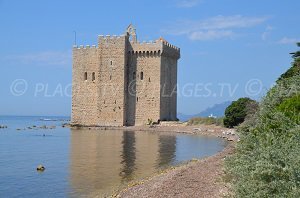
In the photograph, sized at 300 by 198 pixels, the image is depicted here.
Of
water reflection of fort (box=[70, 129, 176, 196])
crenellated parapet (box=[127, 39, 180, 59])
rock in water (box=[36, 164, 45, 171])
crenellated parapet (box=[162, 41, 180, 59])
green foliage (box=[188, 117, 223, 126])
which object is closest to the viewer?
water reflection of fort (box=[70, 129, 176, 196])

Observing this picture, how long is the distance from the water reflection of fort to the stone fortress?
1372 centimetres

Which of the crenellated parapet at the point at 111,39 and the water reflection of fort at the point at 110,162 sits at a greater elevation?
the crenellated parapet at the point at 111,39

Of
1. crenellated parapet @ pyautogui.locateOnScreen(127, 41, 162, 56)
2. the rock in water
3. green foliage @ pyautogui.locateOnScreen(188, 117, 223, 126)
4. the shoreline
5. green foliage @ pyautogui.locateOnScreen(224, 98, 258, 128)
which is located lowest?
the rock in water

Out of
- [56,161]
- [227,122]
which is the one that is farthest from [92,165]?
[227,122]

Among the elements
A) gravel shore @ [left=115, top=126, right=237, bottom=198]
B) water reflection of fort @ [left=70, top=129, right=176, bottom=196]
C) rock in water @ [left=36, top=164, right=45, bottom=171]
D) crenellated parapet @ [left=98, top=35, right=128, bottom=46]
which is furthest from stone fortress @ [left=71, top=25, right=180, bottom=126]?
gravel shore @ [left=115, top=126, right=237, bottom=198]

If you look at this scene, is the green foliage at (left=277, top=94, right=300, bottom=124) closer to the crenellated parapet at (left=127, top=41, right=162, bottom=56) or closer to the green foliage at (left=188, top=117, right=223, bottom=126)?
the crenellated parapet at (left=127, top=41, right=162, bottom=56)

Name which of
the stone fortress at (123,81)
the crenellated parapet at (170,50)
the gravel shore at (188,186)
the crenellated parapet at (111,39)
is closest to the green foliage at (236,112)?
the stone fortress at (123,81)

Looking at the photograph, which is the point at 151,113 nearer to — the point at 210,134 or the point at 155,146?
the point at 210,134

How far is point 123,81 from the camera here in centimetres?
3897

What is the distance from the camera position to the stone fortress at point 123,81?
128ft

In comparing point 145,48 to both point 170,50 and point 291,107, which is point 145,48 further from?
point 291,107

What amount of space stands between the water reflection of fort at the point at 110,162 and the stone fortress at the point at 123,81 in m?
13.7

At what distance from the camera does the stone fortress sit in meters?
38.9

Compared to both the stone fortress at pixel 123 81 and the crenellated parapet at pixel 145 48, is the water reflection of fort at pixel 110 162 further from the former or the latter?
the crenellated parapet at pixel 145 48
